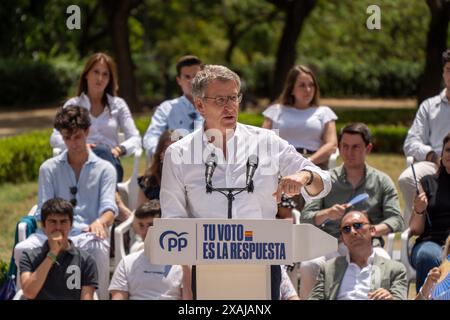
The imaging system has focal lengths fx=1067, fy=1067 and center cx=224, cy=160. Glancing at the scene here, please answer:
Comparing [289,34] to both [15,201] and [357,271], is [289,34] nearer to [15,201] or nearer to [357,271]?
[15,201]

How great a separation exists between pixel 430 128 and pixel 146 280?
9.14ft

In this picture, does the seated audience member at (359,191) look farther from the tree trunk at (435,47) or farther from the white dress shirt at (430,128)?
the tree trunk at (435,47)

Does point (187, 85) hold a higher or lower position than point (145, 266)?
higher

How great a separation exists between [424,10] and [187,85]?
75.9 feet

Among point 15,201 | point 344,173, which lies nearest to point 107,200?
point 344,173

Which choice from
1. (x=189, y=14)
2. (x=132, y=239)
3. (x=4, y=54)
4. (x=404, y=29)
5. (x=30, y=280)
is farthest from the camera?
(x=189, y=14)

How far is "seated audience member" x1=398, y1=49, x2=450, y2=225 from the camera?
820cm

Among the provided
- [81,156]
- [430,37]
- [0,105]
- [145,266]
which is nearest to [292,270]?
[145,266]

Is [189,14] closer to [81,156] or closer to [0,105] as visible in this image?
[0,105]

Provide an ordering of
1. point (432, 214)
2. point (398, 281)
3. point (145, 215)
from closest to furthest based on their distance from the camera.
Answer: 1. point (398, 281)
2. point (145, 215)
3. point (432, 214)

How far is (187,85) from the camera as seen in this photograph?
29.4 feet

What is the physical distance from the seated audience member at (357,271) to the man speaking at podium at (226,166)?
202 centimetres

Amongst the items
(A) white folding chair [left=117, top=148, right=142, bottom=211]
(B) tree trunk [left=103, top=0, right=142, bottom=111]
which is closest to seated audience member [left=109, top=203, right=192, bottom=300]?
(A) white folding chair [left=117, top=148, right=142, bottom=211]

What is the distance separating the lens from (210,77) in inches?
192
